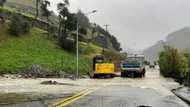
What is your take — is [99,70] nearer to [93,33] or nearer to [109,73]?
[109,73]

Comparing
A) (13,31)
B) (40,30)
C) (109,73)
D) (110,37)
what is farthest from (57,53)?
(110,37)

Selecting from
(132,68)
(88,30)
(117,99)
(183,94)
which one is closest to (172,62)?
(132,68)

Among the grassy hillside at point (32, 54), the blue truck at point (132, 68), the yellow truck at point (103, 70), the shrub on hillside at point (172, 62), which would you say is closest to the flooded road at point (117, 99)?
the blue truck at point (132, 68)

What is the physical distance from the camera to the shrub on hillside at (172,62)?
59428 millimetres

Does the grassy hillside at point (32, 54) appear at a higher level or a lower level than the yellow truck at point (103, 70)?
higher

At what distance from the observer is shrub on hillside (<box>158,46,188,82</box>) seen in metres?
59.4

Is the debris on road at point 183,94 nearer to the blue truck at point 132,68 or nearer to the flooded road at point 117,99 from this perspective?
the flooded road at point 117,99

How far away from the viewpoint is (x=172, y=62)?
60.5 meters

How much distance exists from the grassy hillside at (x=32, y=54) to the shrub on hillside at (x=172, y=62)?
15540 millimetres

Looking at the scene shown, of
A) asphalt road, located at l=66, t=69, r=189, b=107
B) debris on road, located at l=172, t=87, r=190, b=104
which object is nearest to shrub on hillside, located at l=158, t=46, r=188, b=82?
debris on road, located at l=172, t=87, r=190, b=104

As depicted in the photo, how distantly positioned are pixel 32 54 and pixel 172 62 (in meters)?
32.9

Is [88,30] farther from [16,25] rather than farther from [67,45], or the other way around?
[16,25]

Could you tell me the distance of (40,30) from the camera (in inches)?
4449

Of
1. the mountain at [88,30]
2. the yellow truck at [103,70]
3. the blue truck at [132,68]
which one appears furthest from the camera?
the mountain at [88,30]
